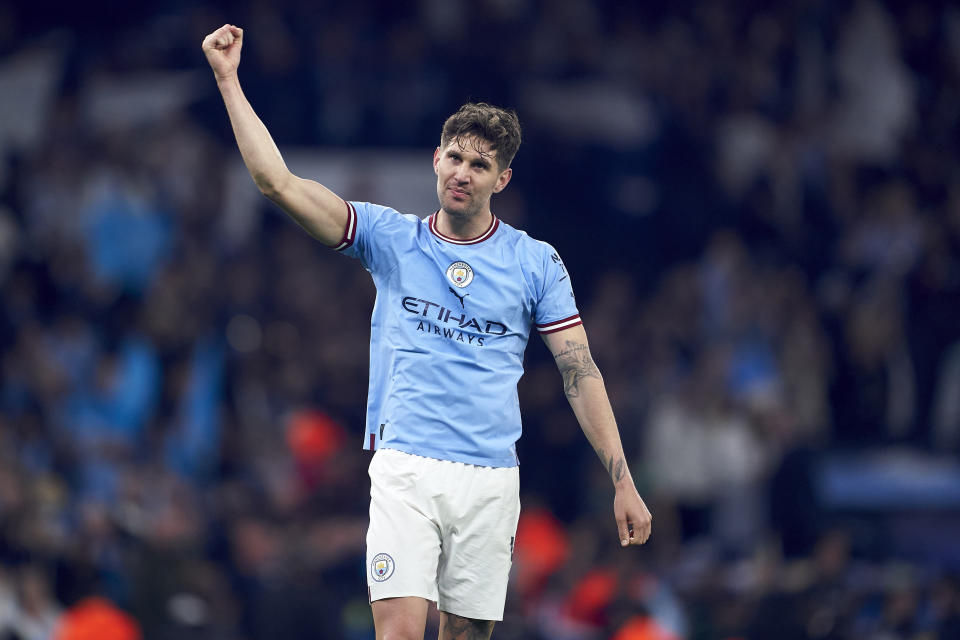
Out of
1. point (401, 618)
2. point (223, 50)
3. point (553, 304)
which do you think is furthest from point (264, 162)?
point (401, 618)

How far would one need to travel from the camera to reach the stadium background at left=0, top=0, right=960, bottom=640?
11078mm

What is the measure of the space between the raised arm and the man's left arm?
3.59ft

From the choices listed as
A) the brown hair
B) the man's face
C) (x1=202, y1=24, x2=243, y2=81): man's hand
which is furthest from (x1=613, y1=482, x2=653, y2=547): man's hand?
(x1=202, y1=24, x2=243, y2=81): man's hand

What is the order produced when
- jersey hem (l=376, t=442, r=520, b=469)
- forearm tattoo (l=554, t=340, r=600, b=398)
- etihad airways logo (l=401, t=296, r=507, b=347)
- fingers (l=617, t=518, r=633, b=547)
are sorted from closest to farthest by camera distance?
fingers (l=617, t=518, r=633, b=547) → jersey hem (l=376, t=442, r=520, b=469) → etihad airways logo (l=401, t=296, r=507, b=347) → forearm tattoo (l=554, t=340, r=600, b=398)

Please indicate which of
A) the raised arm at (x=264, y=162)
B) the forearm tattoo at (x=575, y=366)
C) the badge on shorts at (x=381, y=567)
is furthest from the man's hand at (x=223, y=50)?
the badge on shorts at (x=381, y=567)

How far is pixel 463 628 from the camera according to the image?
572cm

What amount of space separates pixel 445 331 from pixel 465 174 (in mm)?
649

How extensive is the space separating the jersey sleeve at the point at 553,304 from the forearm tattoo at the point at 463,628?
4.07ft

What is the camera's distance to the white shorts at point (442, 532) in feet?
17.9

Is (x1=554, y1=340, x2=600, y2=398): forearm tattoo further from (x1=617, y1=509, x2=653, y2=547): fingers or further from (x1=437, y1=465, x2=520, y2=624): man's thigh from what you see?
(x1=617, y1=509, x2=653, y2=547): fingers

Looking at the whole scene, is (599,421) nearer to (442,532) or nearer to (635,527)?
(635,527)

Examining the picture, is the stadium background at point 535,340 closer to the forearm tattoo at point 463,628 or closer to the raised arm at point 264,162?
the forearm tattoo at point 463,628

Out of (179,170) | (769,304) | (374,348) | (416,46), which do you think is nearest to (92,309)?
(179,170)

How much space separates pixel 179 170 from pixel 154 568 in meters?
4.84
